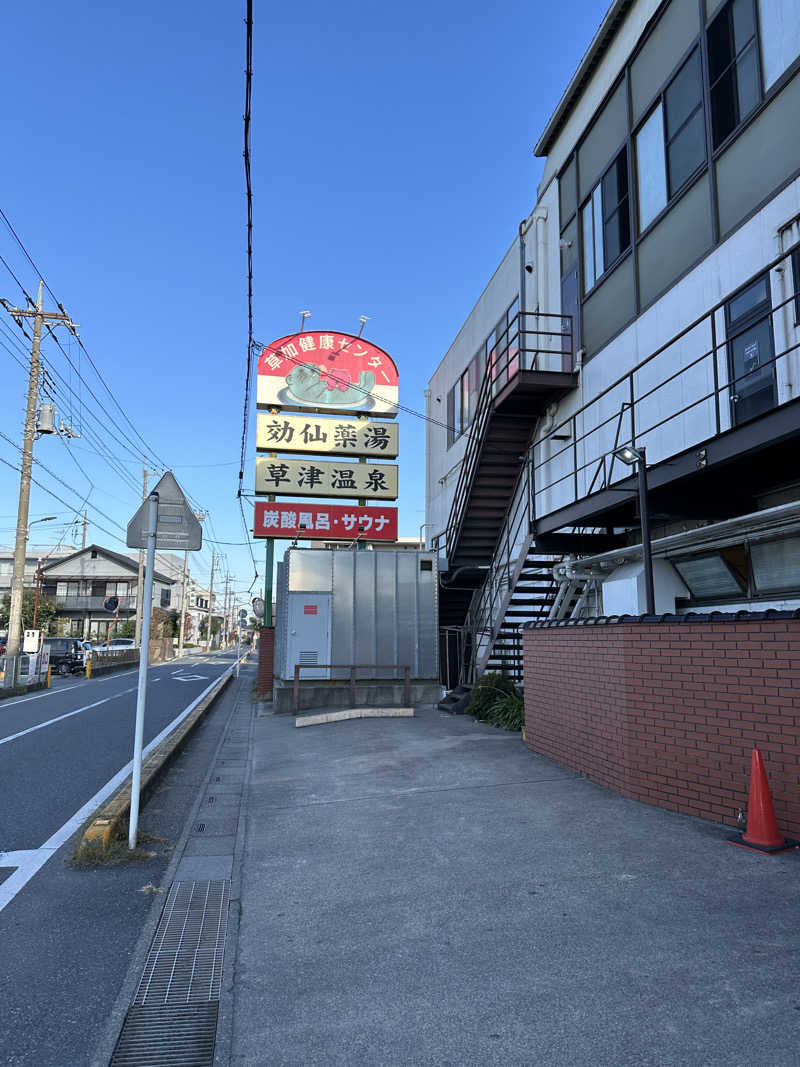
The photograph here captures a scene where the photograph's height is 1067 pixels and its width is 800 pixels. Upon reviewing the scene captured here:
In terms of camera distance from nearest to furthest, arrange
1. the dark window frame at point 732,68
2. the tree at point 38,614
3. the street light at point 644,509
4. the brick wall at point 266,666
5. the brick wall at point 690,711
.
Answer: the brick wall at point 690,711 → the street light at point 644,509 → the dark window frame at point 732,68 → the brick wall at point 266,666 → the tree at point 38,614

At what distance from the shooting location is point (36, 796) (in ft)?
23.7

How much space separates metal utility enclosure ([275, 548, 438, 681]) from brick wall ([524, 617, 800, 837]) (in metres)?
8.22

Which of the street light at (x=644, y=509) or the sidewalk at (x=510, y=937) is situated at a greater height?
the street light at (x=644, y=509)

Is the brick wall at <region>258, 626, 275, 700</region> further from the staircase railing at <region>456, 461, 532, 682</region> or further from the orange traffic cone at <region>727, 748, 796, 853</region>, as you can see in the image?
the orange traffic cone at <region>727, 748, 796, 853</region>

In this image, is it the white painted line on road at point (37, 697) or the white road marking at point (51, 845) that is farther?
the white painted line on road at point (37, 697)

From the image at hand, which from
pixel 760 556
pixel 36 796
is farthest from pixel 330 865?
pixel 760 556

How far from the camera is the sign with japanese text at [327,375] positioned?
21766 mm

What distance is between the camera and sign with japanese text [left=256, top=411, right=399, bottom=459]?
2142cm

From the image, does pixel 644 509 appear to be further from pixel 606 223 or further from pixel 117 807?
pixel 606 223

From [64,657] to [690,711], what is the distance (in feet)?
104

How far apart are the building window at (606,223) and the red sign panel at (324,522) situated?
34.4ft

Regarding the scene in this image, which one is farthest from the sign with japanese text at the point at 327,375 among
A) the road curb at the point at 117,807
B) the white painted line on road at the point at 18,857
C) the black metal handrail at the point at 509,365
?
the white painted line on road at the point at 18,857

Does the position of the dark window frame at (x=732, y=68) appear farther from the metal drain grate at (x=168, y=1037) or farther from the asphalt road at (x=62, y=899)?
the metal drain grate at (x=168, y=1037)

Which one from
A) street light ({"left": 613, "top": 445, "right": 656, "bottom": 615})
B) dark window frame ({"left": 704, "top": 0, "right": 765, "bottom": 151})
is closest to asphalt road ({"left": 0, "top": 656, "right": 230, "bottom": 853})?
street light ({"left": 613, "top": 445, "right": 656, "bottom": 615})
